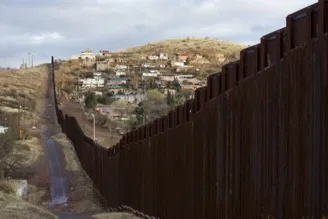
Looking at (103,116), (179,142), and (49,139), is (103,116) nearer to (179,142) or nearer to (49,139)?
(49,139)

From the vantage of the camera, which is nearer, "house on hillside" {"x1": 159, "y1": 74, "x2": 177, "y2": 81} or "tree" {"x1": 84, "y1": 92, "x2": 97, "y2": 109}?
"tree" {"x1": 84, "y1": 92, "x2": 97, "y2": 109}

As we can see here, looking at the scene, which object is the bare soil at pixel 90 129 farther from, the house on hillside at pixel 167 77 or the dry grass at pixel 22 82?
the house on hillside at pixel 167 77

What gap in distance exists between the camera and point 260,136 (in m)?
12.0

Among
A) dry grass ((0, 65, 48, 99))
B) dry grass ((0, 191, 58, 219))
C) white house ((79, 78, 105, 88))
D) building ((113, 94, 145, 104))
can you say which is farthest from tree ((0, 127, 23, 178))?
white house ((79, 78, 105, 88))

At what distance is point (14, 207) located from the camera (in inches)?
1079

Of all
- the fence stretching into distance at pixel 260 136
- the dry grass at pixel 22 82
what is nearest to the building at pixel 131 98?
the dry grass at pixel 22 82

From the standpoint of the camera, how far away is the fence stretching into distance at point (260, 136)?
952cm

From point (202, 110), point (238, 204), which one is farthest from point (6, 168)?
point (238, 204)

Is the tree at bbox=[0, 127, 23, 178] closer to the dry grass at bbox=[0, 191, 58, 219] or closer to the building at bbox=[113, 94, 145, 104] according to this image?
the dry grass at bbox=[0, 191, 58, 219]

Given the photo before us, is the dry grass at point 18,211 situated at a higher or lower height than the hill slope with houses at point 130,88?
lower

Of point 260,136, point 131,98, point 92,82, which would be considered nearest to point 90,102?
point 131,98

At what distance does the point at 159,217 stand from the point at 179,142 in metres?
3.89

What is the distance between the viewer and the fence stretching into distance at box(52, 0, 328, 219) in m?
9.52

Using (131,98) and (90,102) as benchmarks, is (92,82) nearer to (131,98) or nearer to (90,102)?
(131,98)
